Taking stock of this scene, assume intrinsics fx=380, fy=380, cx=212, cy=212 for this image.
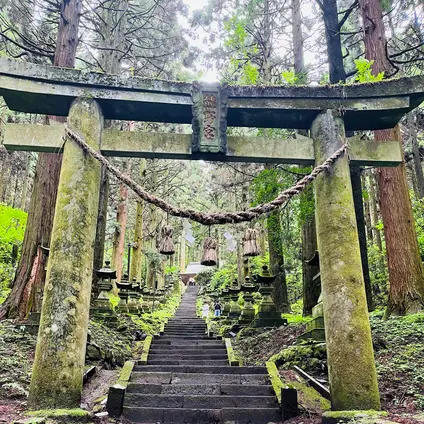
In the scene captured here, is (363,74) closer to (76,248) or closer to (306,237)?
(76,248)

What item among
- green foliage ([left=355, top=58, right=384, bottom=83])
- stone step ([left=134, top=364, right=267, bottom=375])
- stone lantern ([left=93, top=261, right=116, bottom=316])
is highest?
green foliage ([left=355, top=58, right=384, bottom=83])

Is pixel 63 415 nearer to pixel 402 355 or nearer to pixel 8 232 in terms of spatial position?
pixel 402 355

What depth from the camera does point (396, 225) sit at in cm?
789

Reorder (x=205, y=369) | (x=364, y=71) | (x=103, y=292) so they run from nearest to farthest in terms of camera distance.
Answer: (x=364, y=71) < (x=205, y=369) < (x=103, y=292)

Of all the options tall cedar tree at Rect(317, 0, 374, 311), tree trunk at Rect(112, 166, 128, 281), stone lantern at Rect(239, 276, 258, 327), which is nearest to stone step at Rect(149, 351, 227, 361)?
tall cedar tree at Rect(317, 0, 374, 311)

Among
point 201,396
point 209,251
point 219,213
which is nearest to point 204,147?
point 219,213

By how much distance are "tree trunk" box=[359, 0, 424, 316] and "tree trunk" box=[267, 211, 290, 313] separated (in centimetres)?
435

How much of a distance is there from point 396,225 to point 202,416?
559cm

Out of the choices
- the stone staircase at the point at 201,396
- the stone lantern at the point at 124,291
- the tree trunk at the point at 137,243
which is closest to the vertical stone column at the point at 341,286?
the stone staircase at the point at 201,396

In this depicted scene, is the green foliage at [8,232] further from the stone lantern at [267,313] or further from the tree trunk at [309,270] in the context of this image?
the tree trunk at [309,270]

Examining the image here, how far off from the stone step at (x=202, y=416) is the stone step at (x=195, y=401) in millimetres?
205

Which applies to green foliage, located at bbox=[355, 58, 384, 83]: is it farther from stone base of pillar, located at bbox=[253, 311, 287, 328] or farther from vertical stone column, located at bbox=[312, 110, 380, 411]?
stone base of pillar, located at bbox=[253, 311, 287, 328]

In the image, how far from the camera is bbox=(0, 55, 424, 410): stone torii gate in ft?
13.5

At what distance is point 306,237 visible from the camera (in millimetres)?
10461
